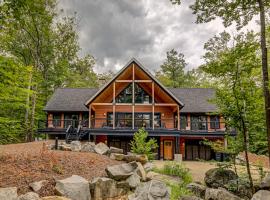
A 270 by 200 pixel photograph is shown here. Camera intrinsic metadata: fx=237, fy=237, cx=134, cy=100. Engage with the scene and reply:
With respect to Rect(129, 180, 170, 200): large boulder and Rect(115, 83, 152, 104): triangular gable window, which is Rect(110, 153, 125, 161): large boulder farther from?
Rect(115, 83, 152, 104): triangular gable window

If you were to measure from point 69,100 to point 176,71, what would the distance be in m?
19.2

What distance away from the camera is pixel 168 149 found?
20422 mm

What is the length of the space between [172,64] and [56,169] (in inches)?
1227

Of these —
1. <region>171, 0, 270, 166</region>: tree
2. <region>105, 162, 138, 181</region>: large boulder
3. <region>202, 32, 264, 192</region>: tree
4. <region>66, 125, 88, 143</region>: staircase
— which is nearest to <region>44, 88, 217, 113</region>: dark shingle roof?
<region>66, 125, 88, 143</region>: staircase

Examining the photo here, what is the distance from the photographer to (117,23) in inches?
935

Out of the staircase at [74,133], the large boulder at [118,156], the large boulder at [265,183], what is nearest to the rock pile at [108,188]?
the large boulder at [118,156]

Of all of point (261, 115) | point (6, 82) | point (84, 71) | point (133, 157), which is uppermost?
point (84, 71)

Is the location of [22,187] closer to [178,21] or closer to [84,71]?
[178,21]

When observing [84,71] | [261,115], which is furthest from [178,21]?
[84,71]

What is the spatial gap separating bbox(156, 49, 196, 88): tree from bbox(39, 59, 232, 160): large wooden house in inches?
529

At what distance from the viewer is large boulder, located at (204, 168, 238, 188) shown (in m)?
9.95

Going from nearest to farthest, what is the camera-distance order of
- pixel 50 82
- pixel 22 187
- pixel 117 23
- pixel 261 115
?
1. pixel 22 187
2. pixel 261 115
3. pixel 117 23
4. pixel 50 82

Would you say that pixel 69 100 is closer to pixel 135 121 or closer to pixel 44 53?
pixel 135 121

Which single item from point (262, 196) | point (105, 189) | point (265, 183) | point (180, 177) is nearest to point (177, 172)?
point (180, 177)
